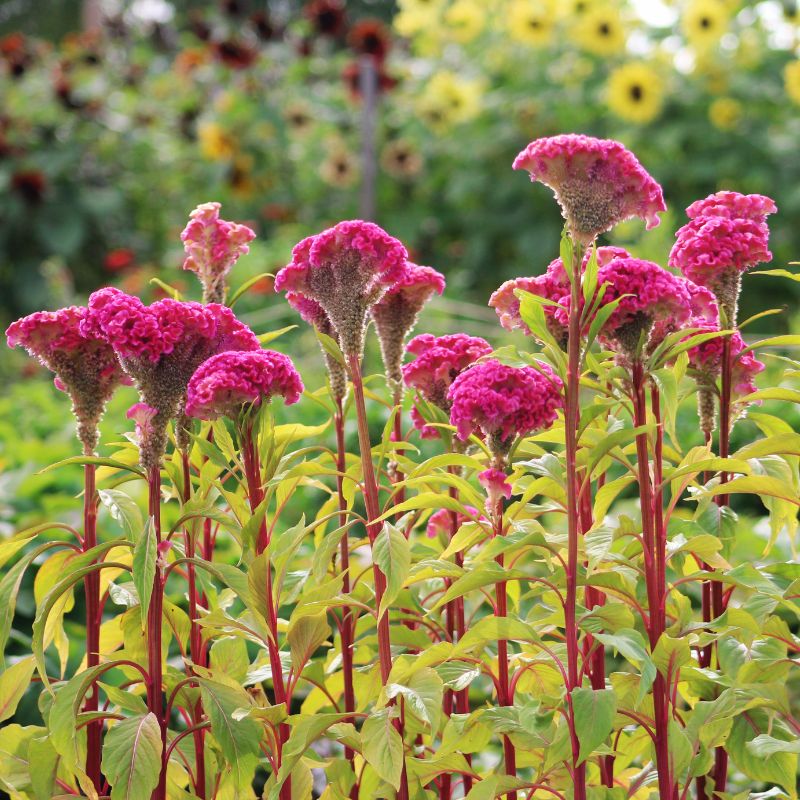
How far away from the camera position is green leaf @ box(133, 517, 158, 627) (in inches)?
39.1

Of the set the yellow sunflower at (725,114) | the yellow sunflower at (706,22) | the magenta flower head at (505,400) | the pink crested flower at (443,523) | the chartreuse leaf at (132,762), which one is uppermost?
the yellow sunflower at (706,22)

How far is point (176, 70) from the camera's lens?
272 inches

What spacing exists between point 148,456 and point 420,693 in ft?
1.17

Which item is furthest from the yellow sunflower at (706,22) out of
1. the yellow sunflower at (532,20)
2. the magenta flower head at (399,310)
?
the magenta flower head at (399,310)

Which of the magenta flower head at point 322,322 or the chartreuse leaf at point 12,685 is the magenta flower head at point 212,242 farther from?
the chartreuse leaf at point 12,685

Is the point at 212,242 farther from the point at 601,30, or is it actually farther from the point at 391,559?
the point at 601,30

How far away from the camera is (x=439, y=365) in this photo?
4.03 feet

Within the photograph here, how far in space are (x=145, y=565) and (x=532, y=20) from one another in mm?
5237

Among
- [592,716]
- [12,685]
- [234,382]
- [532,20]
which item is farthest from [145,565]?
[532,20]

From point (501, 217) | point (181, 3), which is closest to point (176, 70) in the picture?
point (501, 217)

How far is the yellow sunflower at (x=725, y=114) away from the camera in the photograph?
5.34m

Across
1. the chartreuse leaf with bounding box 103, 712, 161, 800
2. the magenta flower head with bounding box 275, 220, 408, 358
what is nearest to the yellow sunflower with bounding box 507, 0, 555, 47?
the magenta flower head with bounding box 275, 220, 408, 358

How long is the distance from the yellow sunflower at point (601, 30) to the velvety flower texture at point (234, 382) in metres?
4.98

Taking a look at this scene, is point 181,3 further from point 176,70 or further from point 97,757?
point 97,757
